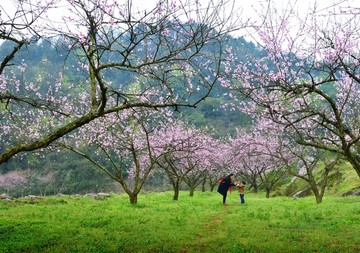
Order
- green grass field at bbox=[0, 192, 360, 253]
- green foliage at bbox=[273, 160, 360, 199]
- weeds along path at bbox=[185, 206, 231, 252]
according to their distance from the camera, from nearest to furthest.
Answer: green grass field at bbox=[0, 192, 360, 253], weeds along path at bbox=[185, 206, 231, 252], green foliage at bbox=[273, 160, 360, 199]

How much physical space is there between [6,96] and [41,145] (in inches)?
89.0

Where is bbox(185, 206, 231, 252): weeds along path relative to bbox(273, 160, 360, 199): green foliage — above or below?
below

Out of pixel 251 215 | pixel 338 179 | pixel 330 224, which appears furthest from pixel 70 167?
pixel 330 224

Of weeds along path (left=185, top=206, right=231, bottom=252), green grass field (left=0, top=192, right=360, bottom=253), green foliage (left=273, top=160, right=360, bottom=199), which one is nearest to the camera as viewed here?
green grass field (left=0, top=192, right=360, bottom=253)

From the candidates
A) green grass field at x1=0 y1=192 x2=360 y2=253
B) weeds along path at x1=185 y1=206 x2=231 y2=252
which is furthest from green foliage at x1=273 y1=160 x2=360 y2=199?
weeds along path at x1=185 y1=206 x2=231 y2=252

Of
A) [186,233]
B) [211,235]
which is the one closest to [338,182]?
[211,235]

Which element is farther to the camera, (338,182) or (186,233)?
(338,182)

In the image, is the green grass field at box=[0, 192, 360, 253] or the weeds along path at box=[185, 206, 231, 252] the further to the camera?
the weeds along path at box=[185, 206, 231, 252]

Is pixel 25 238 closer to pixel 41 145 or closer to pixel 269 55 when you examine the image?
pixel 41 145

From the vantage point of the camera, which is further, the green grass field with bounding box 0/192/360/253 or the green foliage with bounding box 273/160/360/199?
the green foliage with bounding box 273/160/360/199

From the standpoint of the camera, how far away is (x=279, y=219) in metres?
14.5

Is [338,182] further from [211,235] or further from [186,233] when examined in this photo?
[186,233]

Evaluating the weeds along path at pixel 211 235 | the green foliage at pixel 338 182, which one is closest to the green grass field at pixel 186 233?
the weeds along path at pixel 211 235

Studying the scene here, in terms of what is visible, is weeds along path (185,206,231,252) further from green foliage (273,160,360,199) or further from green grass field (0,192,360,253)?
green foliage (273,160,360,199)
